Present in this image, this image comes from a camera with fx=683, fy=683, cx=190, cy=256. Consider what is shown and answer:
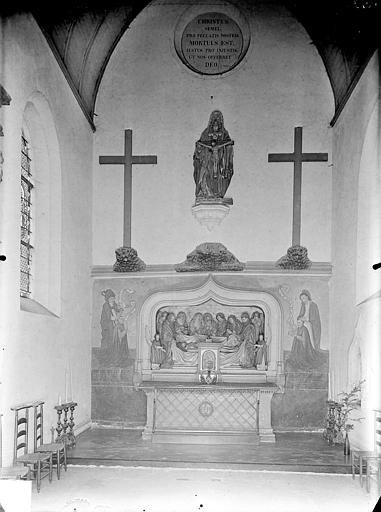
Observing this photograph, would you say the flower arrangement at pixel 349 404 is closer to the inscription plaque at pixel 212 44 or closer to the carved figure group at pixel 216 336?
the carved figure group at pixel 216 336

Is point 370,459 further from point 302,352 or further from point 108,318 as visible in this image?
point 108,318

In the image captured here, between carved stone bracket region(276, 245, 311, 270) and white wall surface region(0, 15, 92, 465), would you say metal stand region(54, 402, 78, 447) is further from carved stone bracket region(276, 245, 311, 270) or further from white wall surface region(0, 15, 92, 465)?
carved stone bracket region(276, 245, 311, 270)

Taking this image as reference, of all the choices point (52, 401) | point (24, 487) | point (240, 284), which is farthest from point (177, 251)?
point (24, 487)

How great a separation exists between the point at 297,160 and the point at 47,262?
9.25 feet

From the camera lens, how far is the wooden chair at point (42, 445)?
6343 mm

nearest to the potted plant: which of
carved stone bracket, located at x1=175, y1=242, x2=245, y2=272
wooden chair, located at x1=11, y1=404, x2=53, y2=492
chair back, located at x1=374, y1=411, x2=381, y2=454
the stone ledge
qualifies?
chair back, located at x1=374, y1=411, x2=381, y2=454

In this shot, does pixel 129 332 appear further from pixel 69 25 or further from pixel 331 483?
pixel 69 25

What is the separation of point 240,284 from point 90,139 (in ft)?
7.55

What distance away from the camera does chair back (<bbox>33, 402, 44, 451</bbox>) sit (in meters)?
6.39

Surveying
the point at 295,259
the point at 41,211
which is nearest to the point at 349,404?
the point at 295,259

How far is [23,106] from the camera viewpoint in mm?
6270

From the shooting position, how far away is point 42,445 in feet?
21.4

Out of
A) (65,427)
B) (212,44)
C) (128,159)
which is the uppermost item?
(212,44)

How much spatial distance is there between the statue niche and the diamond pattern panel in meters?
0.34
